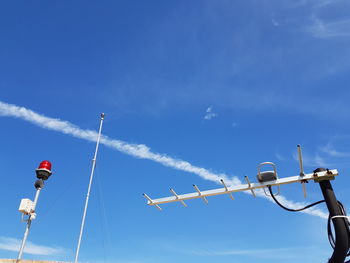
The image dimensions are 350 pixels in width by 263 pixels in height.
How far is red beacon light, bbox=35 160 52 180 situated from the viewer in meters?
9.52

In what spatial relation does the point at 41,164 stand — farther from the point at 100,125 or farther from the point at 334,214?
the point at 100,125

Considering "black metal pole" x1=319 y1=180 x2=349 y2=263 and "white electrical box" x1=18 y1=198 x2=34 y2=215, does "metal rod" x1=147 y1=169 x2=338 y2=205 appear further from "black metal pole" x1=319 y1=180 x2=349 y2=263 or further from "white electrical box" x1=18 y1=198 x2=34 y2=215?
"white electrical box" x1=18 y1=198 x2=34 y2=215

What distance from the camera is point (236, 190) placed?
295 inches

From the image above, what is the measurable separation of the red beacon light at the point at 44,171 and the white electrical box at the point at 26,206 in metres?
0.83

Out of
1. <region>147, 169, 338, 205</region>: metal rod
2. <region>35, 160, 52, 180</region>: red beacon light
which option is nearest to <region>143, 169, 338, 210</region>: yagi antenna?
<region>147, 169, 338, 205</region>: metal rod

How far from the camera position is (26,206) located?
9.02 metres

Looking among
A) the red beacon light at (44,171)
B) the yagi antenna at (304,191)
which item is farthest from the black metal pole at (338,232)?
the red beacon light at (44,171)

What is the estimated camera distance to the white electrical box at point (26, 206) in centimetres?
894

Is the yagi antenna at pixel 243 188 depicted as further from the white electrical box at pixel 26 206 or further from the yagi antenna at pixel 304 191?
the white electrical box at pixel 26 206

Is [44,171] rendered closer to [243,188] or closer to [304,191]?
[243,188]

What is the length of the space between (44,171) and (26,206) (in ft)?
3.87

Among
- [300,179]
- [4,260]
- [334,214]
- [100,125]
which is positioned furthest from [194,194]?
[100,125]

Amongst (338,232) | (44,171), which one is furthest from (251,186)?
(44,171)

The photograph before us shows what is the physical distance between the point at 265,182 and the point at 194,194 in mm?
1952
